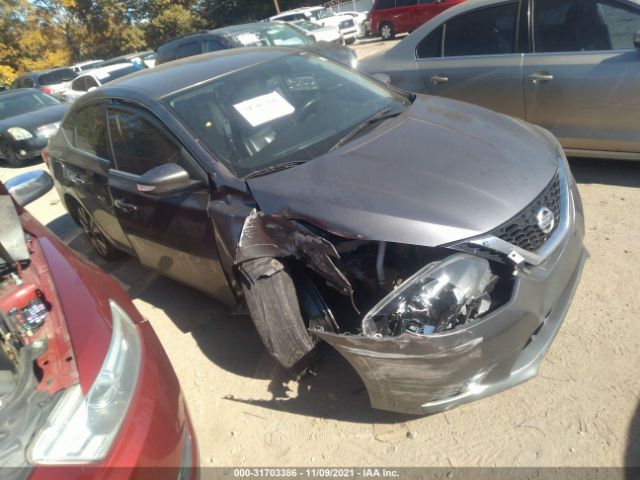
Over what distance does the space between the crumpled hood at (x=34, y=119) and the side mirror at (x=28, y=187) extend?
298 inches

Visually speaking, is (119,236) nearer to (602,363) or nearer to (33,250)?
(33,250)

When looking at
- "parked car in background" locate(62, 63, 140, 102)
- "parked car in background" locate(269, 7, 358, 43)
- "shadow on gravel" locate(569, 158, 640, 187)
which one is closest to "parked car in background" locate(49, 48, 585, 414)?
"shadow on gravel" locate(569, 158, 640, 187)

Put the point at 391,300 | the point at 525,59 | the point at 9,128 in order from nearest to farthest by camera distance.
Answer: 1. the point at 391,300
2. the point at 525,59
3. the point at 9,128

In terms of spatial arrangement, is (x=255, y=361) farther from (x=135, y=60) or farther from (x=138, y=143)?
(x=135, y=60)

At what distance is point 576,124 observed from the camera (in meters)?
3.81

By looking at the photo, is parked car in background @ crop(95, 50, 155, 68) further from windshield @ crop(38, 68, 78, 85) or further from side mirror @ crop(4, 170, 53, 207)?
side mirror @ crop(4, 170, 53, 207)

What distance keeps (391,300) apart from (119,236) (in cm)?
253

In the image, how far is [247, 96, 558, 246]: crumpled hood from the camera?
2.00 m

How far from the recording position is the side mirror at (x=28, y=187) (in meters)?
2.77

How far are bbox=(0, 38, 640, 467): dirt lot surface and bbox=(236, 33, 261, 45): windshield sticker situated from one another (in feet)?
23.0

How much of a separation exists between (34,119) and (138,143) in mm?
8023

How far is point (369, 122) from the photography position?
2855mm

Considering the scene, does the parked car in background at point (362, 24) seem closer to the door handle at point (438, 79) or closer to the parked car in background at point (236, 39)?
the parked car in background at point (236, 39)

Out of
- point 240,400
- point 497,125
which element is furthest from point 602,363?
point 240,400
